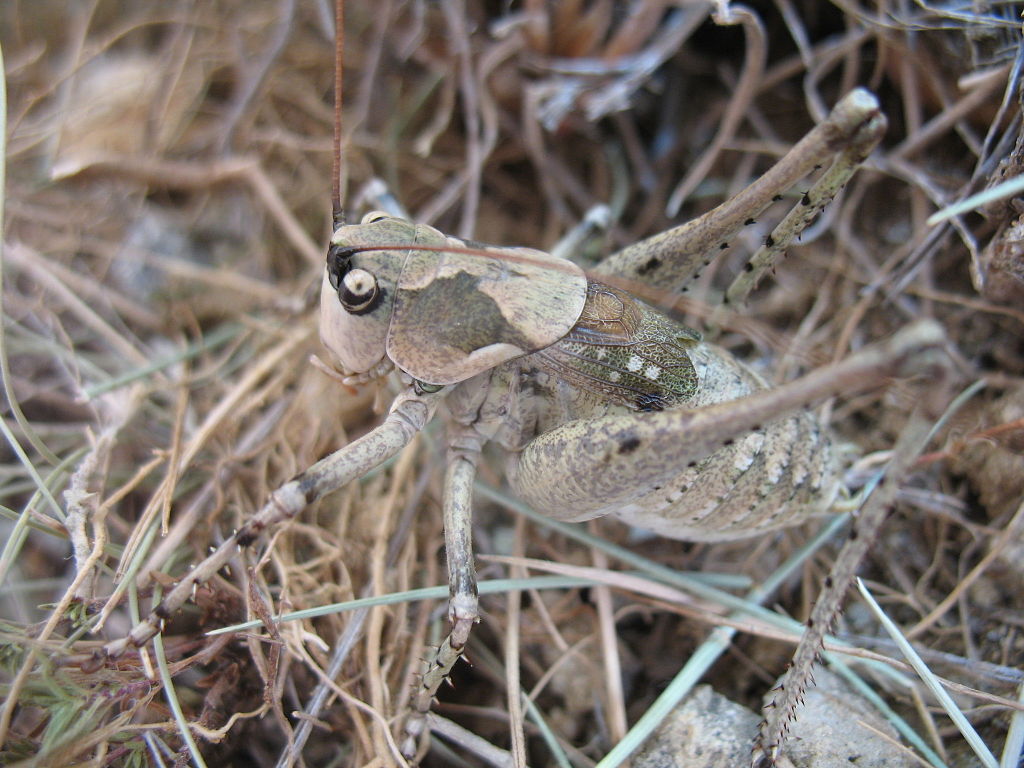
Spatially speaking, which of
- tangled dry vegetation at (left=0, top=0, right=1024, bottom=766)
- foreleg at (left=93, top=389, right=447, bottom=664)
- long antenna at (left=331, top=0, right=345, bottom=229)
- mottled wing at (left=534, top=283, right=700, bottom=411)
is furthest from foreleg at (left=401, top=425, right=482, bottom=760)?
long antenna at (left=331, top=0, right=345, bottom=229)

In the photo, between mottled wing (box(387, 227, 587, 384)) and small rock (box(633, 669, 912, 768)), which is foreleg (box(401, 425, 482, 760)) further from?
small rock (box(633, 669, 912, 768))

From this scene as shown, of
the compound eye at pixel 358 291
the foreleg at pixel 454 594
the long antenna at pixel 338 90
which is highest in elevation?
the long antenna at pixel 338 90

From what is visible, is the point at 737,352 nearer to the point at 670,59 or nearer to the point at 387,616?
the point at 670,59

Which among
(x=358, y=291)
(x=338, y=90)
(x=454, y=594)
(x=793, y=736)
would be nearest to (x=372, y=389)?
(x=358, y=291)

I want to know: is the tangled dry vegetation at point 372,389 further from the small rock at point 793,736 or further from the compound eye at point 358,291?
the compound eye at point 358,291

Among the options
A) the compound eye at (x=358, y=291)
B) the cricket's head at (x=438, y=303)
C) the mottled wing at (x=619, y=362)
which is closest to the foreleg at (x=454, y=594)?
the cricket's head at (x=438, y=303)

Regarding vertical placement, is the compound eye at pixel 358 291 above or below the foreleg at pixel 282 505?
above
